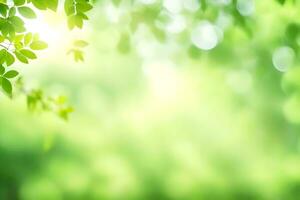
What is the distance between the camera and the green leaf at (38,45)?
2396 millimetres

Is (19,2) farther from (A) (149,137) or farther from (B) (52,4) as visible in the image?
(A) (149,137)

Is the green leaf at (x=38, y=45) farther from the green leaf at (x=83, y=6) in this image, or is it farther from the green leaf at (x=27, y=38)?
the green leaf at (x=83, y=6)

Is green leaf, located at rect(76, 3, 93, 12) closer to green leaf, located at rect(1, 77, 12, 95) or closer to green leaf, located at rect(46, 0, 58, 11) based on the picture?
green leaf, located at rect(46, 0, 58, 11)

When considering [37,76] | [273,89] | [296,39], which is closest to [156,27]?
[296,39]

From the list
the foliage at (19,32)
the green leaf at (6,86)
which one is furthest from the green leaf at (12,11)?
the green leaf at (6,86)

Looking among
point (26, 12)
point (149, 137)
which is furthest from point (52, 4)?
point (149, 137)

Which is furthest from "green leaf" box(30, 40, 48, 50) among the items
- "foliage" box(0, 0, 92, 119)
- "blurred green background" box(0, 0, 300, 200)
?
"blurred green background" box(0, 0, 300, 200)

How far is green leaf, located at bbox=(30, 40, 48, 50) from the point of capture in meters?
2.40

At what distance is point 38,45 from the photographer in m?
2.40

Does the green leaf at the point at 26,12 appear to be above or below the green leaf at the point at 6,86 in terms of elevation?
above

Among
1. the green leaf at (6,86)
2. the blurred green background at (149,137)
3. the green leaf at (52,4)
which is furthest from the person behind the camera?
the blurred green background at (149,137)

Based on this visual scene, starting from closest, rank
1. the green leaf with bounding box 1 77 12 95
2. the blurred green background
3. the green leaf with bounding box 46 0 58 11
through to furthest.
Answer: the green leaf with bounding box 46 0 58 11
the green leaf with bounding box 1 77 12 95
the blurred green background

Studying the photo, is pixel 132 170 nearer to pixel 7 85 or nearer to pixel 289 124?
pixel 289 124

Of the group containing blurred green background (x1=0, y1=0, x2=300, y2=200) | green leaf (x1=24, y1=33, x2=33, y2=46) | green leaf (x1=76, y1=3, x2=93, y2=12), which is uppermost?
blurred green background (x1=0, y1=0, x2=300, y2=200)
